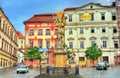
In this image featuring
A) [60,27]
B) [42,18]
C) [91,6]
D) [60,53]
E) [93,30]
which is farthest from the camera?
[42,18]

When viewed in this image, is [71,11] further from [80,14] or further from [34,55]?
[34,55]

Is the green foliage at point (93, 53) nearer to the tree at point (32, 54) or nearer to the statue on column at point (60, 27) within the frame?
the tree at point (32, 54)

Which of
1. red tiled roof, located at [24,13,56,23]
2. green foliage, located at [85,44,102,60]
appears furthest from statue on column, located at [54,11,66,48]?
red tiled roof, located at [24,13,56,23]

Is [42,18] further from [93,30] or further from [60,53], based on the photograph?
[60,53]

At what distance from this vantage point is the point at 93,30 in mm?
67812

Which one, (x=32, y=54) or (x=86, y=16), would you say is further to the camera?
(x=86, y=16)

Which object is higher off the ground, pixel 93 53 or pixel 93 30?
pixel 93 30

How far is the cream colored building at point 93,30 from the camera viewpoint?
2613 inches

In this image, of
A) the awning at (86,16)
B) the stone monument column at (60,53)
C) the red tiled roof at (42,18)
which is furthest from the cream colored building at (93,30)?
the stone monument column at (60,53)

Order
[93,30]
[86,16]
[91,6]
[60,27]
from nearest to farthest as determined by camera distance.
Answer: [60,27] → [93,30] → [86,16] → [91,6]

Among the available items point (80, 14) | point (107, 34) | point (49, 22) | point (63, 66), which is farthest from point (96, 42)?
point (63, 66)

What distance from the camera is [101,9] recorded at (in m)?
67.9

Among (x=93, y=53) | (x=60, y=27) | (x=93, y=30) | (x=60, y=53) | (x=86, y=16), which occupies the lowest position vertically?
(x=60, y=53)

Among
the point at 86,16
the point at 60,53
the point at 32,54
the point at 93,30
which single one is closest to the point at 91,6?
the point at 86,16
